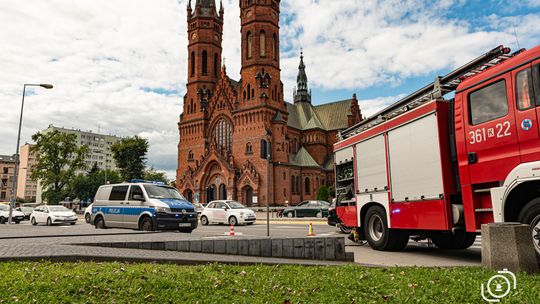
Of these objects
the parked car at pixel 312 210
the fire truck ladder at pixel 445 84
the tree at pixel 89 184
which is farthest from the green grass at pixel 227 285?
the tree at pixel 89 184

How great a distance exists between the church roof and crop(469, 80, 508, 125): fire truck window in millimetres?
51546

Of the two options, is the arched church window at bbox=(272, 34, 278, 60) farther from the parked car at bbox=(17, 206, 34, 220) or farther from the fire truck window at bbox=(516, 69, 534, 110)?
the fire truck window at bbox=(516, 69, 534, 110)

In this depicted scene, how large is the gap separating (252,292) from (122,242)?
12.7 feet

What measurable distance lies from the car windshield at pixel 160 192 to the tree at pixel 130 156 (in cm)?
5117

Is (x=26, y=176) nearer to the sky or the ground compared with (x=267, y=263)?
nearer to the sky

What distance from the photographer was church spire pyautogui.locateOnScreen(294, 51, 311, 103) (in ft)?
228

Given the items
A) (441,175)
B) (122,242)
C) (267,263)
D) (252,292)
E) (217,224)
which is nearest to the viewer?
(252,292)

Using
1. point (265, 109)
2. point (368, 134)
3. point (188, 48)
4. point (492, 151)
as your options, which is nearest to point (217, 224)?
point (368, 134)

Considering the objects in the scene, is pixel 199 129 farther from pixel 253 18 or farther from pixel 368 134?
pixel 368 134

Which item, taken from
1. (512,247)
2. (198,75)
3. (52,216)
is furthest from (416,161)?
(198,75)

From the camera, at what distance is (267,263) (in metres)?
6.25

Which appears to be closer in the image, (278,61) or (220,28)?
(278,61)

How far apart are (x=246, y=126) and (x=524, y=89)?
46.3 metres

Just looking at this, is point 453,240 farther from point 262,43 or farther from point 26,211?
point 262,43
